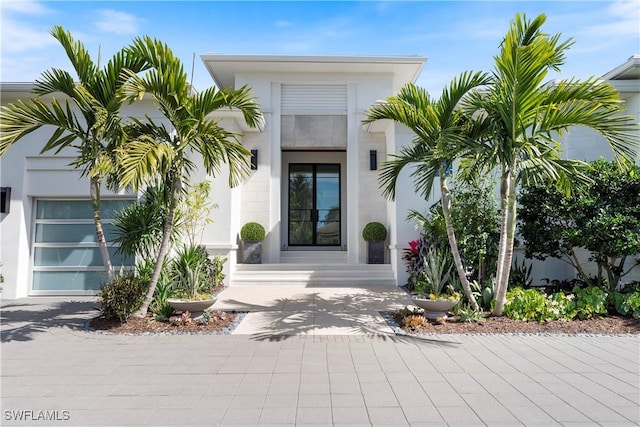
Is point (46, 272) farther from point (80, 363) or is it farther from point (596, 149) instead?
point (596, 149)

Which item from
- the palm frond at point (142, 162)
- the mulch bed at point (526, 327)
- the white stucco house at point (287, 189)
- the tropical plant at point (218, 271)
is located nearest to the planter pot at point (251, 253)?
the white stucco house at point (287, 189)

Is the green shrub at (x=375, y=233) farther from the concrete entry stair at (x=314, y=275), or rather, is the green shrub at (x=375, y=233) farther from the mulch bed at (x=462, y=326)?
the mulch bed at (x=462, y=326)

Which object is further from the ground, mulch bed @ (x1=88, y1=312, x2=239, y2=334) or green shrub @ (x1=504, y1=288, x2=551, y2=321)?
green shrub @ (x1=504, y1=288, x2=551, y2=321)

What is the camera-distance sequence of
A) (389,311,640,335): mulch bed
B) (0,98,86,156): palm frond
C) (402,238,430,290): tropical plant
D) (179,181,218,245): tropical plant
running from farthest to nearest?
(402,238,430,290): tropical plant < (179,181,218,245): tropical plant < (389,311,640,335): mulch bed < (0,98,86,156): palm frond

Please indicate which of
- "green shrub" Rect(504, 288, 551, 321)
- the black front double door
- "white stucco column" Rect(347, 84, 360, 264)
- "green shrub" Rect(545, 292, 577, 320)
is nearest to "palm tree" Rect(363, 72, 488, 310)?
"green shrub" Rect(504, 288, 551, 321)

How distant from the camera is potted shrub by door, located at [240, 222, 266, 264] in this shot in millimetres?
10094

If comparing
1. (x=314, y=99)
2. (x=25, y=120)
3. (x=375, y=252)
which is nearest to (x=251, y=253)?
(x=375, y=252)

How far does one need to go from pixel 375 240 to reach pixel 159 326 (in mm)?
6064

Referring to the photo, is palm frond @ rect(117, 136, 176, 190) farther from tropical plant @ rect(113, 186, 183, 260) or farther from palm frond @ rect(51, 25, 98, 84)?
tropical plant @ rect(113, 186, 183, 260)

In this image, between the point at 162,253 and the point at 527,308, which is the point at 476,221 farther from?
the point at 162,253

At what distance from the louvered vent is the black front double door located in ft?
6.77

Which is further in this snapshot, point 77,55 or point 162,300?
point 162,300

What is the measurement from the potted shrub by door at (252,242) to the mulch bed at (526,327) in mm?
5210

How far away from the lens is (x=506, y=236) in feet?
18.6
